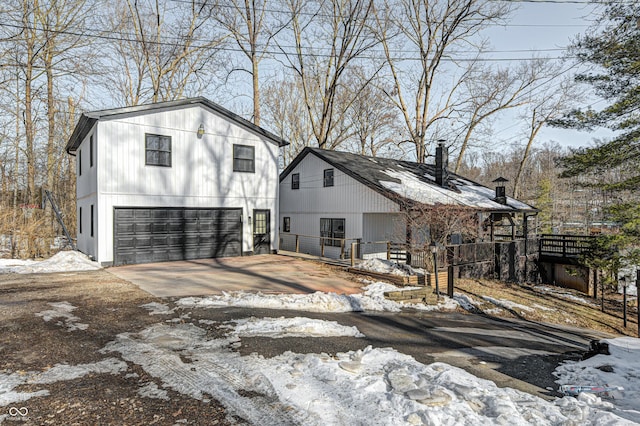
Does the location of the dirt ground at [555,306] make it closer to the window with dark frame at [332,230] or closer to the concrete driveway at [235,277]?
the concrete driveway at [235,277]

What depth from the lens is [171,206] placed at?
13.9 m

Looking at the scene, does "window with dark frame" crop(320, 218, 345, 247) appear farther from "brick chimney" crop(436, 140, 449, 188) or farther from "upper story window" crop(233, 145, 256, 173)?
"brick chimney" crop(436, 140, 449, 188)

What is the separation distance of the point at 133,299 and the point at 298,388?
5.45 metres

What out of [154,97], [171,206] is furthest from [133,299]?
[154,97]

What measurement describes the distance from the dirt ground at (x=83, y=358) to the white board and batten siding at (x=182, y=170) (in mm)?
4540

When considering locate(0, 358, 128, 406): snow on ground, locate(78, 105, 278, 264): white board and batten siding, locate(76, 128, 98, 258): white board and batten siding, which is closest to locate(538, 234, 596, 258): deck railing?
locate(78, 105, 278, 264): white board and batten siding

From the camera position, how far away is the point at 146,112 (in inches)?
524

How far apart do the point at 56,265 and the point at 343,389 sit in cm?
1163

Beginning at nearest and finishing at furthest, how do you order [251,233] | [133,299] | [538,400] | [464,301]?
[538,400] → [133,299] → [464,301] → [251,233]

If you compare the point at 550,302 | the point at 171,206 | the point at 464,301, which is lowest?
the point at 550,302

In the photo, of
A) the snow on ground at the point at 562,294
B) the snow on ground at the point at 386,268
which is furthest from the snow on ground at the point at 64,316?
the snow on ground at the point at 562,294

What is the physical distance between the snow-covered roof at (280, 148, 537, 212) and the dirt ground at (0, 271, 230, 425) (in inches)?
397

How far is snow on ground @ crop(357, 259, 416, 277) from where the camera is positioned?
12.2 meters

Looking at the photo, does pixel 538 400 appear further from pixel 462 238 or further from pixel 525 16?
pixel 525 16
